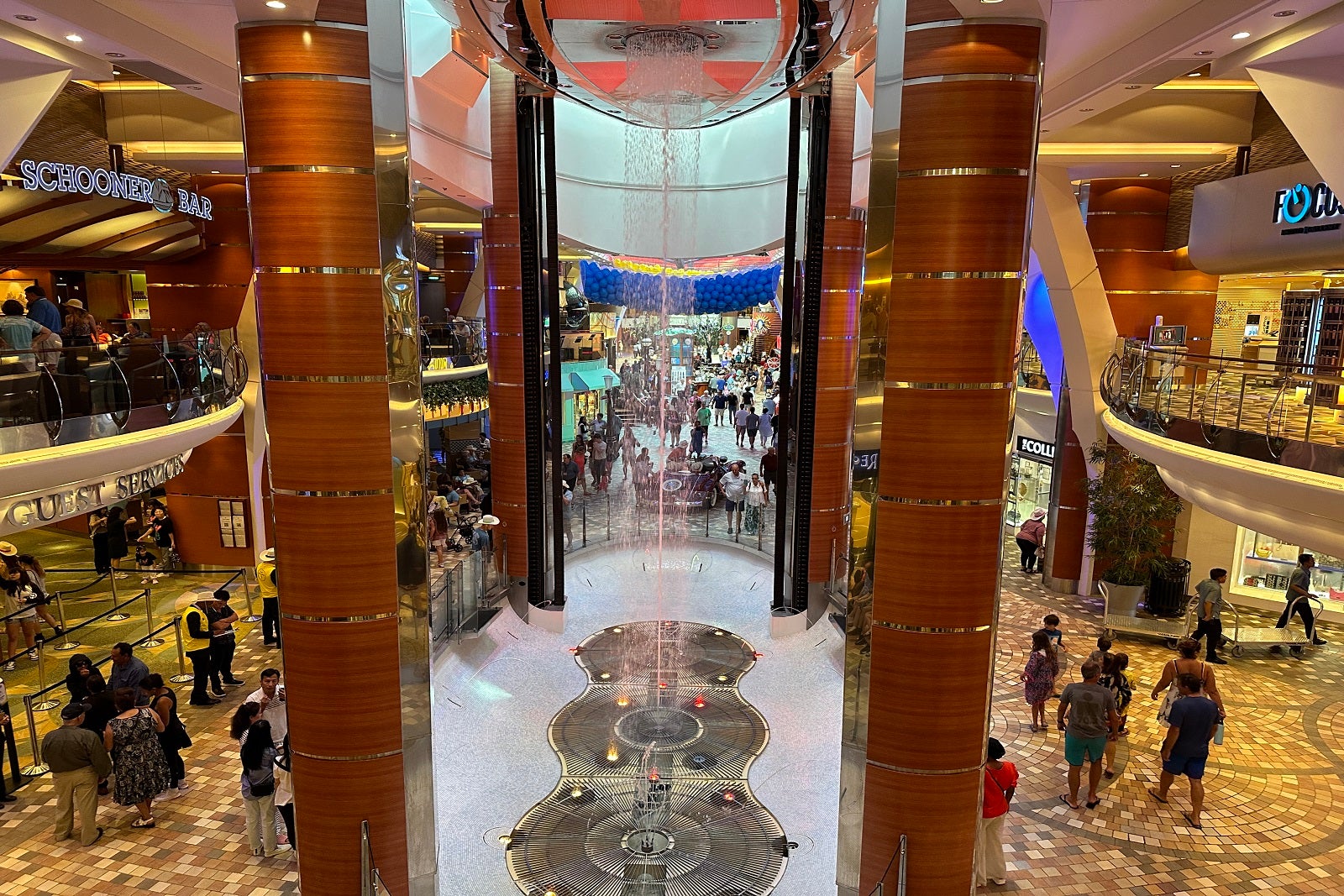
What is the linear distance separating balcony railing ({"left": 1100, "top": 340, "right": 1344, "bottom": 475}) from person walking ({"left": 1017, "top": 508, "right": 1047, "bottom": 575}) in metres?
3.88

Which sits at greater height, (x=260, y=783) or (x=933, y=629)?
(x=933, y=629)

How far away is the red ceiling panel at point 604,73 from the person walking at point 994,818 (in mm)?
5248

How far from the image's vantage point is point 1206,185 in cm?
1028

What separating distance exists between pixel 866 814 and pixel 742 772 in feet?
8.12

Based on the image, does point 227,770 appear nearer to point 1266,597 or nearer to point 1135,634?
point 1135,634

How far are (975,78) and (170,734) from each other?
21.8 ft

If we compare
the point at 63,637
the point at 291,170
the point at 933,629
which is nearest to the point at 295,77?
the point at 291,170

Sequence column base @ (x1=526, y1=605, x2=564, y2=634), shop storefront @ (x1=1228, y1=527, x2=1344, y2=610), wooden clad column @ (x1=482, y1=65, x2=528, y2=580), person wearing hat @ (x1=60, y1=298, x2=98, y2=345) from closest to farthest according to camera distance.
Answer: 1. person wearing hat @ (x1=60, y1=298, x2=98, y2=345)
2. wooden clad column @ (x1=482, y1=65, x2=528, y2=580)
3. column base @ (x1=526, y1=605, x2=564, y2=634)
4. shop storefront @ (x1=1228, y1=527, x2=1344, y2=610)

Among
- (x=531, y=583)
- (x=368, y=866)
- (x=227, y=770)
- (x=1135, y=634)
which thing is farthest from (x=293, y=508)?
(x=1135, y=634)

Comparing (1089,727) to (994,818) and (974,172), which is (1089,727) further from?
(974,172)

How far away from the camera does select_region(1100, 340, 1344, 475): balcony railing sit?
5.62 metres

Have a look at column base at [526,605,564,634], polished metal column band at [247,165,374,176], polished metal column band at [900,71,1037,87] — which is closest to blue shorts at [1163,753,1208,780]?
polished metal column band at [900,71,1037,87]

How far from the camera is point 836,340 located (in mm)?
9328

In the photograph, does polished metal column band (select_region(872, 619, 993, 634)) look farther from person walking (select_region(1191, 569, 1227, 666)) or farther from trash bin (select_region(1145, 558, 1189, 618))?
trash bin (select_region(1145, 558, 1189, 618))
